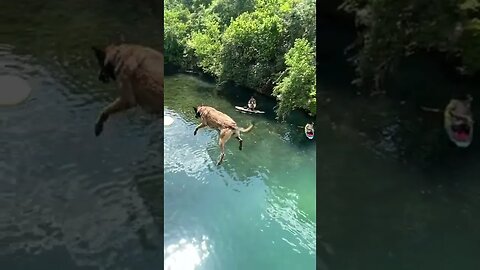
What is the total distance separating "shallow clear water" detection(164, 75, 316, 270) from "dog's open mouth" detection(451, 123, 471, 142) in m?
2.73

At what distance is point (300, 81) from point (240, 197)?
1.82 metres

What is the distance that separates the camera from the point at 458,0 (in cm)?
139

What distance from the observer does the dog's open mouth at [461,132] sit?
142cm

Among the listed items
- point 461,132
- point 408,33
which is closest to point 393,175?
point 461,132

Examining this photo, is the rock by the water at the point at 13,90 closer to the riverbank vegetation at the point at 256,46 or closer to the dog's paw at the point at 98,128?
the dog's paw at the point at 98,128

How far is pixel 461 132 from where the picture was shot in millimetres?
1433

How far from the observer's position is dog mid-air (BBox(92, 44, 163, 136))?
1.51 metres

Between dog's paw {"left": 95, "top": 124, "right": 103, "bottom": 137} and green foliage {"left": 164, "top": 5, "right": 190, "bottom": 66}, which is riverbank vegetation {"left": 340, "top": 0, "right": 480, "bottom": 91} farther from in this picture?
green foliage {"left": 164, "top": 5, "right": 190, "bottom": 66}

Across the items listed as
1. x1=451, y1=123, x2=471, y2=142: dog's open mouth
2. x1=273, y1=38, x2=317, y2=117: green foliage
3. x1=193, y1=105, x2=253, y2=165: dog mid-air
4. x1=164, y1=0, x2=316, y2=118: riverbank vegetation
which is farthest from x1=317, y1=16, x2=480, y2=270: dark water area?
x1=273, y1=38, x2=317, y2=117: green foliage

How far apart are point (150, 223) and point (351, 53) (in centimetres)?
80

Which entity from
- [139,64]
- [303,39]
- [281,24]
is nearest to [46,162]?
[139,64]

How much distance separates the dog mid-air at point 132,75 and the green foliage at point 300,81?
4.49m

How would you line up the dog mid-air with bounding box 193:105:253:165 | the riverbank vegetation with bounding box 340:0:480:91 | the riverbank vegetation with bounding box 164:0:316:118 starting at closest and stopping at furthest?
the riverbank vegetation with bounding box 340:0:480:91 → the dog mid-air with bounding box 193:105:253:165 → the riverbank vegetation with bounding box 164:0:316:118

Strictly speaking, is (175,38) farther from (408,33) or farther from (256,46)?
(408,33)
